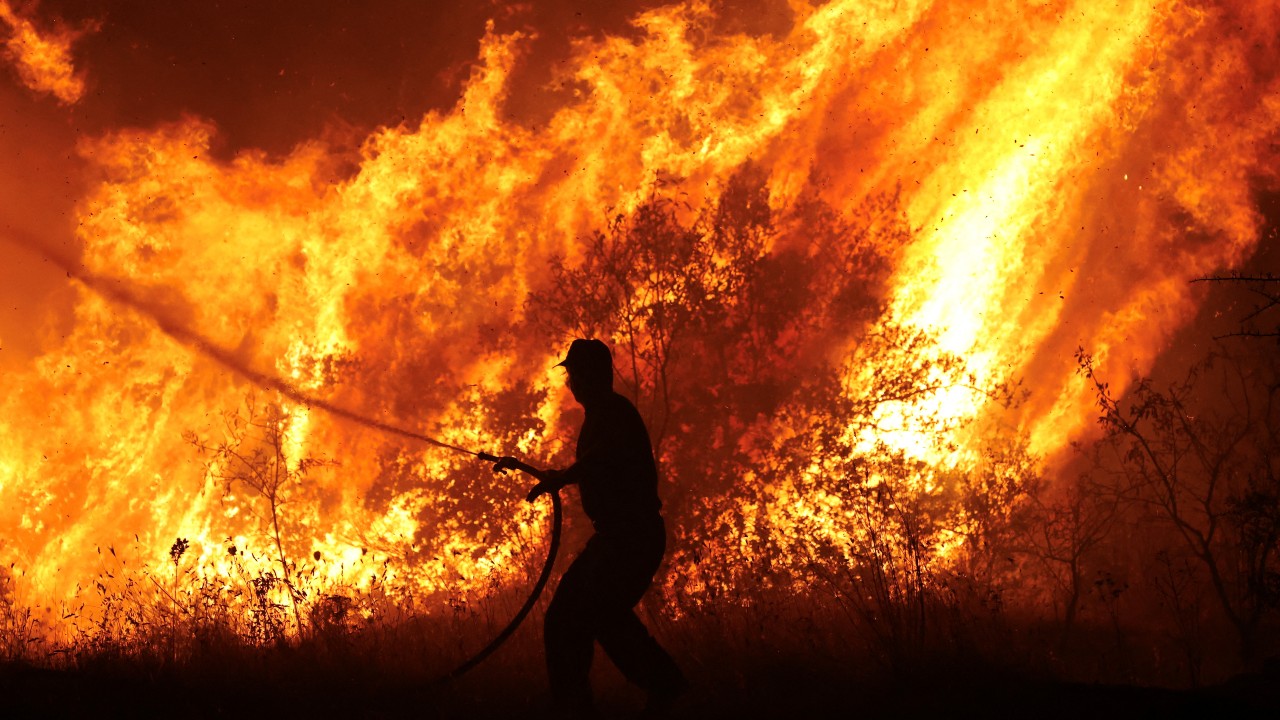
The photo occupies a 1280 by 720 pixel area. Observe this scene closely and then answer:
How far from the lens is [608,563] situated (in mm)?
6301

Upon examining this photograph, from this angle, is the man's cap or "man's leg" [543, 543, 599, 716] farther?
the man's cap

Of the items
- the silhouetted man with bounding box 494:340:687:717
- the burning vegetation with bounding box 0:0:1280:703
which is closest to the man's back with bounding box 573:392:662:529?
the silhouetted man with bounding box 494:340:687:717

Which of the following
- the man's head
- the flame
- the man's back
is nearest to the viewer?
the man's back

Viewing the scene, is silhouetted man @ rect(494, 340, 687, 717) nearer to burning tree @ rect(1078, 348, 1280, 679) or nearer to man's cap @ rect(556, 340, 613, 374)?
man's cap @ rect(556, 340, 613, 374)

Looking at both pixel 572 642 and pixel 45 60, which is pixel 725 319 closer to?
pixel 572 642

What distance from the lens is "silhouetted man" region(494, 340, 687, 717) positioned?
20.5 feet

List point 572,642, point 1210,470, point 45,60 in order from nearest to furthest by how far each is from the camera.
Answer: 1. point 572,642
2. point 1210,470
3. point 45,60

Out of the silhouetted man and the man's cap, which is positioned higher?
the man's cap

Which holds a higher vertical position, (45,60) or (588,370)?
(45,60)

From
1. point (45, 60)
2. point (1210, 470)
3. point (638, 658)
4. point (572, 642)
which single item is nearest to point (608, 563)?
point (572, 642)

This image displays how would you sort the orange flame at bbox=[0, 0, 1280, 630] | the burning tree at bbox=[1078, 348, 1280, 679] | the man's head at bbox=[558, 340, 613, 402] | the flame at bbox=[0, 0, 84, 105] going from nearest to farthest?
1. the man's head at bbox=[558, 340, 613, 402]
2. the burning tree at bbox=[1078, 348, 1280, 679]
3. the orange flame at bbox=[0, 0, 1280, 630]
4. the flame at bbox=[0, 0, 84, 105]

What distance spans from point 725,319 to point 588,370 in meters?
8.48

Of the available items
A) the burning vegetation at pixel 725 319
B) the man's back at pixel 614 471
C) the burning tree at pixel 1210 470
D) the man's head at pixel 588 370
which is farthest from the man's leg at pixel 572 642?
the burning tree at pixel 1210 470

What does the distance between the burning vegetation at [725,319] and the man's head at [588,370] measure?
602 cm
